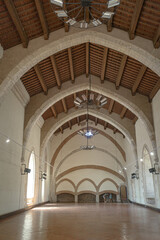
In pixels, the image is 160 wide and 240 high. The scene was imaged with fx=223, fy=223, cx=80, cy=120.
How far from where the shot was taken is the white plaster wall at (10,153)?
10.2 meters

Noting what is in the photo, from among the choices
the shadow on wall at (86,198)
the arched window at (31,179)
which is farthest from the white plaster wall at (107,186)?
the arched window at (31,179)

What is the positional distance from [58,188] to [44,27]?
19274mm

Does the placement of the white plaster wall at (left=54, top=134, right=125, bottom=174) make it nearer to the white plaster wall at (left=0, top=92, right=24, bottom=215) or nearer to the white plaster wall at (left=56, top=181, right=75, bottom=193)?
the white plaster wall at (left=56, top=181, right=75, bottom=193)

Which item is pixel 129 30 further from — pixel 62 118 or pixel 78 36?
pixel 62 118

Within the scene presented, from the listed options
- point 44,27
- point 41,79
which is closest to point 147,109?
point 41,79

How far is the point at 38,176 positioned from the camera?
1766 centimetres

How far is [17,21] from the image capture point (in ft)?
27.1

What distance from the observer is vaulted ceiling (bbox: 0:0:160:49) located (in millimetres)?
7970

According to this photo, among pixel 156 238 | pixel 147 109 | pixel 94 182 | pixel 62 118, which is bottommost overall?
pixel 156 238

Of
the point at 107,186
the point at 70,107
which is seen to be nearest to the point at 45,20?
the point at 70,107

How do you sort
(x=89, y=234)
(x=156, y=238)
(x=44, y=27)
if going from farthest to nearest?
(x=44, y=27) → (x=89, y=234) → (x=156, y=238)

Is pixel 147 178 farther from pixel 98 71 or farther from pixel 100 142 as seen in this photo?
pixel 100 142

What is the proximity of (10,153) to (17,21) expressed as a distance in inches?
246

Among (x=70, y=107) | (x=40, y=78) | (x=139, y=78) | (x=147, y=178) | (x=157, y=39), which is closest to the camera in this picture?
(x=157, y=39)
